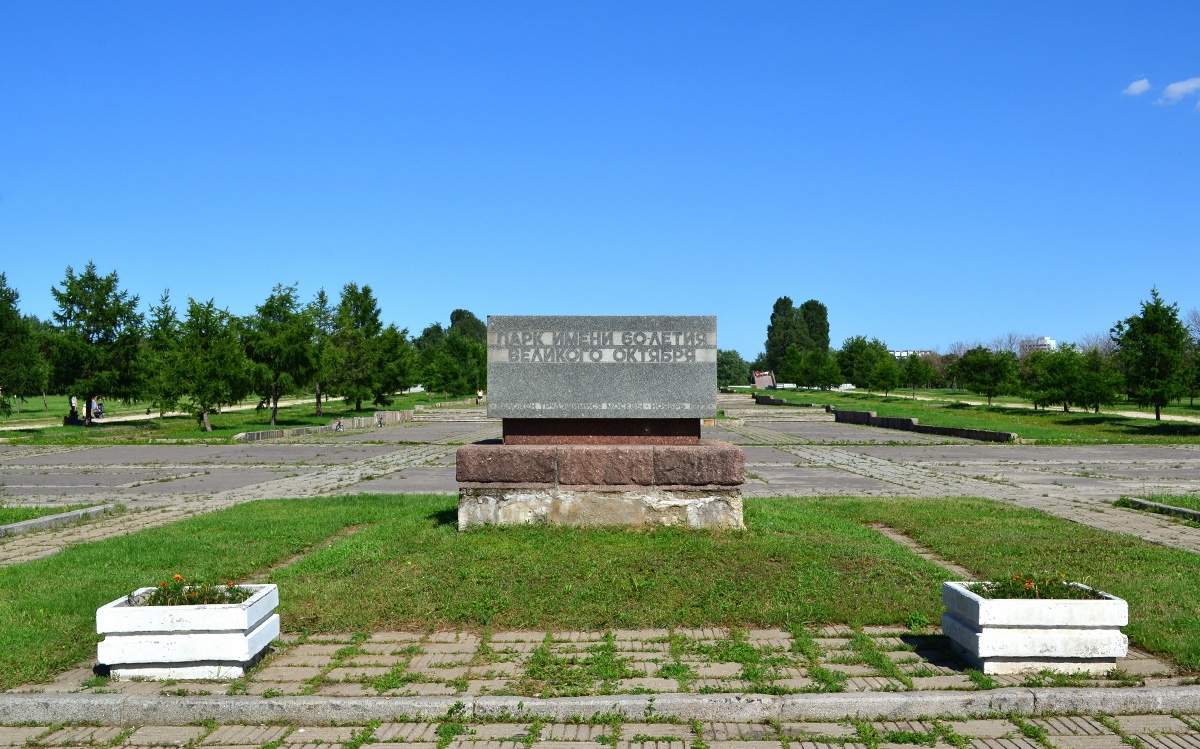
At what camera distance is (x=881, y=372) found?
71312 mm

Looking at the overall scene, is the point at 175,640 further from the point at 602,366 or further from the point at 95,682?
the point at 602,366

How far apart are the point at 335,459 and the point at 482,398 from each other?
137ft

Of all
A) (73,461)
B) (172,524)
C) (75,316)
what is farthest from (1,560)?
(75,316)

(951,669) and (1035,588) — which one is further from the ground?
(1035,588)

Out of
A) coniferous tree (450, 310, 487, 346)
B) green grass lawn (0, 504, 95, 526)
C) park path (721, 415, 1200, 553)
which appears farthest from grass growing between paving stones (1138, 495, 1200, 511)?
coniferous tree (450, 310, 487, 346)

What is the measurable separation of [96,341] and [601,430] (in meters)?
36.8

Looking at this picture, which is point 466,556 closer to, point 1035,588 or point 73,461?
point 1035,588

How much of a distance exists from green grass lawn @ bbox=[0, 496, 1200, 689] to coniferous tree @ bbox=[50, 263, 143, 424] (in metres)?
31.8

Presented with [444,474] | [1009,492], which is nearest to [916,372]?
[1009,492]

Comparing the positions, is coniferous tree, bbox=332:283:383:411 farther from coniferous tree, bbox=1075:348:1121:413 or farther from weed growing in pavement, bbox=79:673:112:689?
weed growing in pavement, bbox=79:673:112:689

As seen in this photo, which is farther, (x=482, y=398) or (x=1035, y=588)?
(x=482, y=398)

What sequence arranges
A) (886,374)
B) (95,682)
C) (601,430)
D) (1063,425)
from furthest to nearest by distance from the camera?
(886,374) < (1063,425) < (601,430) < (95,682)

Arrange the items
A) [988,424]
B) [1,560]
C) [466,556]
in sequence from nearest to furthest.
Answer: [466,556]
[1,560]
[988,424]

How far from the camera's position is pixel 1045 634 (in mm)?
5105
